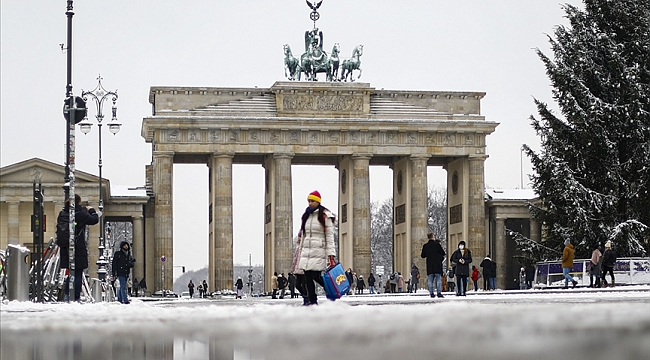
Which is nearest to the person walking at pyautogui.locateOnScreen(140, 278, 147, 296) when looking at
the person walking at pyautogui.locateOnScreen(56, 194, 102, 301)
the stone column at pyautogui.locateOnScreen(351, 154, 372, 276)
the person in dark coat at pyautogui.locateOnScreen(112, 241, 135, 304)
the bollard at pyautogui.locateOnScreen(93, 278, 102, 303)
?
the stone column at pyautogui.locateOnScreen(351, 154, 372, 276)

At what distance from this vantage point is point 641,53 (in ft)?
160

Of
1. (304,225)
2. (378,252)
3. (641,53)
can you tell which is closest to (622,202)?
(641,53)

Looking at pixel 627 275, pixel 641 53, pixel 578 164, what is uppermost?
pixel 641 53

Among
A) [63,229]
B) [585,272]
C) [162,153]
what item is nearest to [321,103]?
[162,153]

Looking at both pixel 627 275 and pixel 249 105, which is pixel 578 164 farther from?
pixel 249 105

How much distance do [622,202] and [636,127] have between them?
2.94m

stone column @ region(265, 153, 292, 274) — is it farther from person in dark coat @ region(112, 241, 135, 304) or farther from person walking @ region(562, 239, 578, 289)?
person in dark coat @ region(112, 241, 135, 304)

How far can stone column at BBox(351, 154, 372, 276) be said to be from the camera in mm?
80000

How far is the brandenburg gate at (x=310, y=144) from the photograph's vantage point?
259 ft

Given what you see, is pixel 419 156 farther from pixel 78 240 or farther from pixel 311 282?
pixel 311 282

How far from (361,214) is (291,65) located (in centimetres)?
1107

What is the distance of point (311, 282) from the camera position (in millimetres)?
17781

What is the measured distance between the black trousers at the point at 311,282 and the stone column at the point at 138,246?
6220 centimetres

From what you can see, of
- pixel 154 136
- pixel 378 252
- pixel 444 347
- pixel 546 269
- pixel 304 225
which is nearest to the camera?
pixel 444 347
